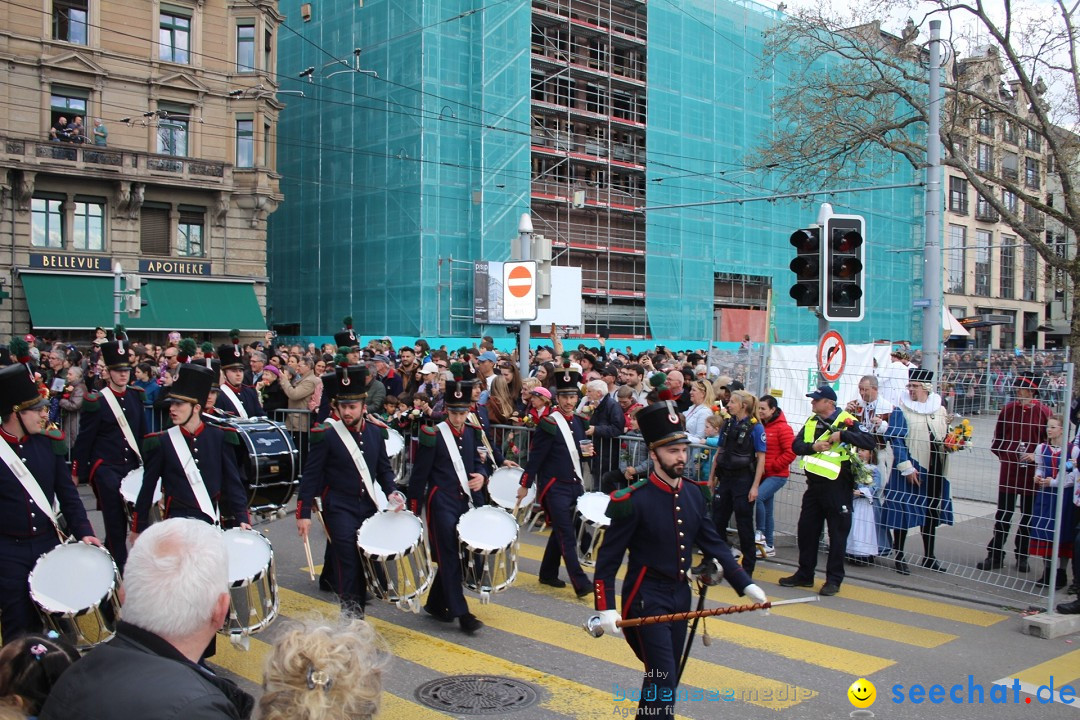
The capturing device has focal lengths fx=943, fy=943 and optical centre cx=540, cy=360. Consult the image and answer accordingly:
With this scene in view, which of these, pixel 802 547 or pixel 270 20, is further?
pixel 270 20

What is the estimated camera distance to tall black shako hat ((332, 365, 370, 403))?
777cm

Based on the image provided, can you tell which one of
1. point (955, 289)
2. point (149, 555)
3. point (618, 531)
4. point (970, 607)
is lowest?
point (970, 607)

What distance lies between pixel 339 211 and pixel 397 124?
206 inches

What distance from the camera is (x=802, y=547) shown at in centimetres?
943

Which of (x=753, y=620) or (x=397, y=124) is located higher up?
(x=397, y=124)

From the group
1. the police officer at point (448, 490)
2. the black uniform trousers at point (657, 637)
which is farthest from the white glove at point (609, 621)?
the police officer at point (448, 490)

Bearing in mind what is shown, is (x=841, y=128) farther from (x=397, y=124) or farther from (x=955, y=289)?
(x=955, y=289)

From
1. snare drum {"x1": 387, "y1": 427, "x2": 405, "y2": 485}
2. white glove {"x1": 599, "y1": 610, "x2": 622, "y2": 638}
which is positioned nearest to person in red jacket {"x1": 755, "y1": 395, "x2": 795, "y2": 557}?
snare drum {"x1": 387, "y1": 427, "x2": 405, "y2": 485}

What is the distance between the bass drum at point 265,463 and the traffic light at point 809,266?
5862mm

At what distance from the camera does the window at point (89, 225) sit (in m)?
33.4

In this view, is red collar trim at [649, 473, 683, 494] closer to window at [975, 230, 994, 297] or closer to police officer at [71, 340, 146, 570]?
police officer at [71, 340, 146, 570]

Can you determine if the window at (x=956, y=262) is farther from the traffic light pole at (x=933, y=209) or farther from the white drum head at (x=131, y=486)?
the white drum head at (x=131, y=486)

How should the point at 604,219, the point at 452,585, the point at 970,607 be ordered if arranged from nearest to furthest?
the point at 452,585, the point at 970,607, the point at 604,219

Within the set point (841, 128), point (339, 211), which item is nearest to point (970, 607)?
point (841, 128)
